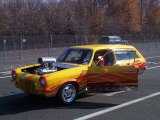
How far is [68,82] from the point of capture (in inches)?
315

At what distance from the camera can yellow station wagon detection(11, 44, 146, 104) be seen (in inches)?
305

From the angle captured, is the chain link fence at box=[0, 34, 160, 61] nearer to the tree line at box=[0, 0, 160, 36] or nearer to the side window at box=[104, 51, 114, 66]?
the tree line at box=[0, 0, 160, 36]

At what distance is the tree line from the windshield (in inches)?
1318

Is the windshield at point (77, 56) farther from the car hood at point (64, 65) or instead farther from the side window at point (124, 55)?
the side window at point (124, 55)

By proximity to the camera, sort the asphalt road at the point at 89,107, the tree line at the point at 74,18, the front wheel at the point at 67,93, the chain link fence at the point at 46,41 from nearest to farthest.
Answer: the asphalt road at the point at 89,107
the front wheel at the point at 67,93
the chain link fence at the point at 46,41
the tree line at the point at 74,18

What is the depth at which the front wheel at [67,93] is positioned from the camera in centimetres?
790

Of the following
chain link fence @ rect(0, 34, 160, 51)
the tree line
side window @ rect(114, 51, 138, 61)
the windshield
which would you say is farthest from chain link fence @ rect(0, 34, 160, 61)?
the windshield

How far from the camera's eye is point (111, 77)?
855cm

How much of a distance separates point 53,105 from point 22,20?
37075 millimetres

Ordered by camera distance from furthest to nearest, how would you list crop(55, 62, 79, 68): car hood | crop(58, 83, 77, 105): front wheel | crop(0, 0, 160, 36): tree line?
1. crop(0, 0, 160, 36): tree line
2. crop(55, 62, 79, 68): car hood
3. crop(58, 83, 77, 105): front wheel

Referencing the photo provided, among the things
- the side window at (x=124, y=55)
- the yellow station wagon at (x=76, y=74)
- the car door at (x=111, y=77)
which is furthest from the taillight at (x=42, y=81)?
the side window at (x=124, y=55)

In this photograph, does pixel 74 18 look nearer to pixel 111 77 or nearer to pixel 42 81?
pixel 111 77

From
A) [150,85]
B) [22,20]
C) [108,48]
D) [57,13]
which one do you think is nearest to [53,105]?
[108,48]

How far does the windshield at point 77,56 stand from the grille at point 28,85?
1.74m
